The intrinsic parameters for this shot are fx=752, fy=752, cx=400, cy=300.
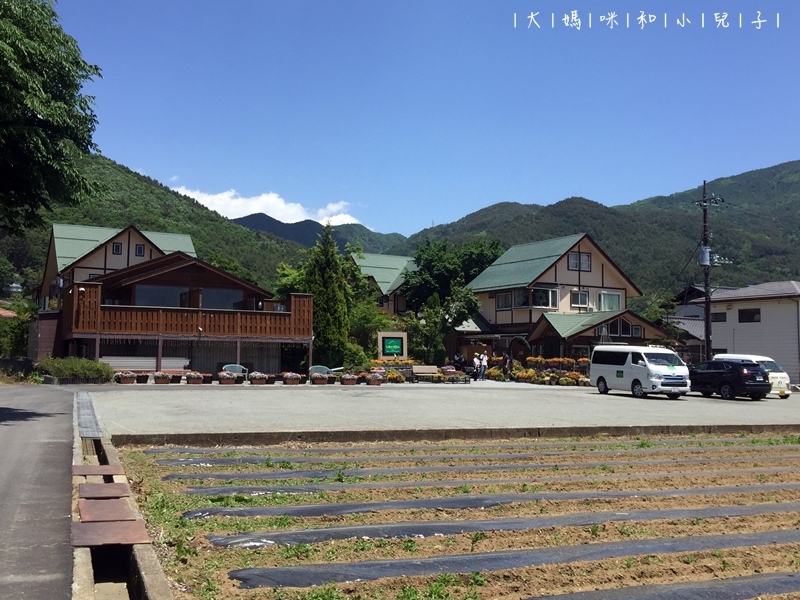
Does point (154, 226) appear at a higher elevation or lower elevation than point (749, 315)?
higher

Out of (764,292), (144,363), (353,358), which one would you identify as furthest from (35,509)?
(764,292)

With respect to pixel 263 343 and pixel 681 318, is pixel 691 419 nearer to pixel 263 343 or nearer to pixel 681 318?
pixel 263 343

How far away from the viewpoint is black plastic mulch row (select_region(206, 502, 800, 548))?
5.77m

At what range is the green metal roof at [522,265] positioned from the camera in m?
50.8

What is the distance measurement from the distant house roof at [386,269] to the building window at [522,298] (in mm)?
13220

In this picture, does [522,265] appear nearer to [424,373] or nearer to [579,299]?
[579,299]

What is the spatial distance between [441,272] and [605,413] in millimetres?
40829

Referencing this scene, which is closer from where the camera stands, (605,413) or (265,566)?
(265,566)

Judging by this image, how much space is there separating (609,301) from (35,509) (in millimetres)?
49924

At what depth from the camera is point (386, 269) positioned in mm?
66500

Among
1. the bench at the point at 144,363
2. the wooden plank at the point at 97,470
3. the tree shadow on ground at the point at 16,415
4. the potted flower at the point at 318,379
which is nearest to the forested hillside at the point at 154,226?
the bench at the point at 144,363

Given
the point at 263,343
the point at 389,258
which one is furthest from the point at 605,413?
the point at 389,258

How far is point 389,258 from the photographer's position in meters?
68.8

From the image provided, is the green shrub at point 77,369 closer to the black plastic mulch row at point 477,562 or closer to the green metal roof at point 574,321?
the green metal roof at point 574,321
